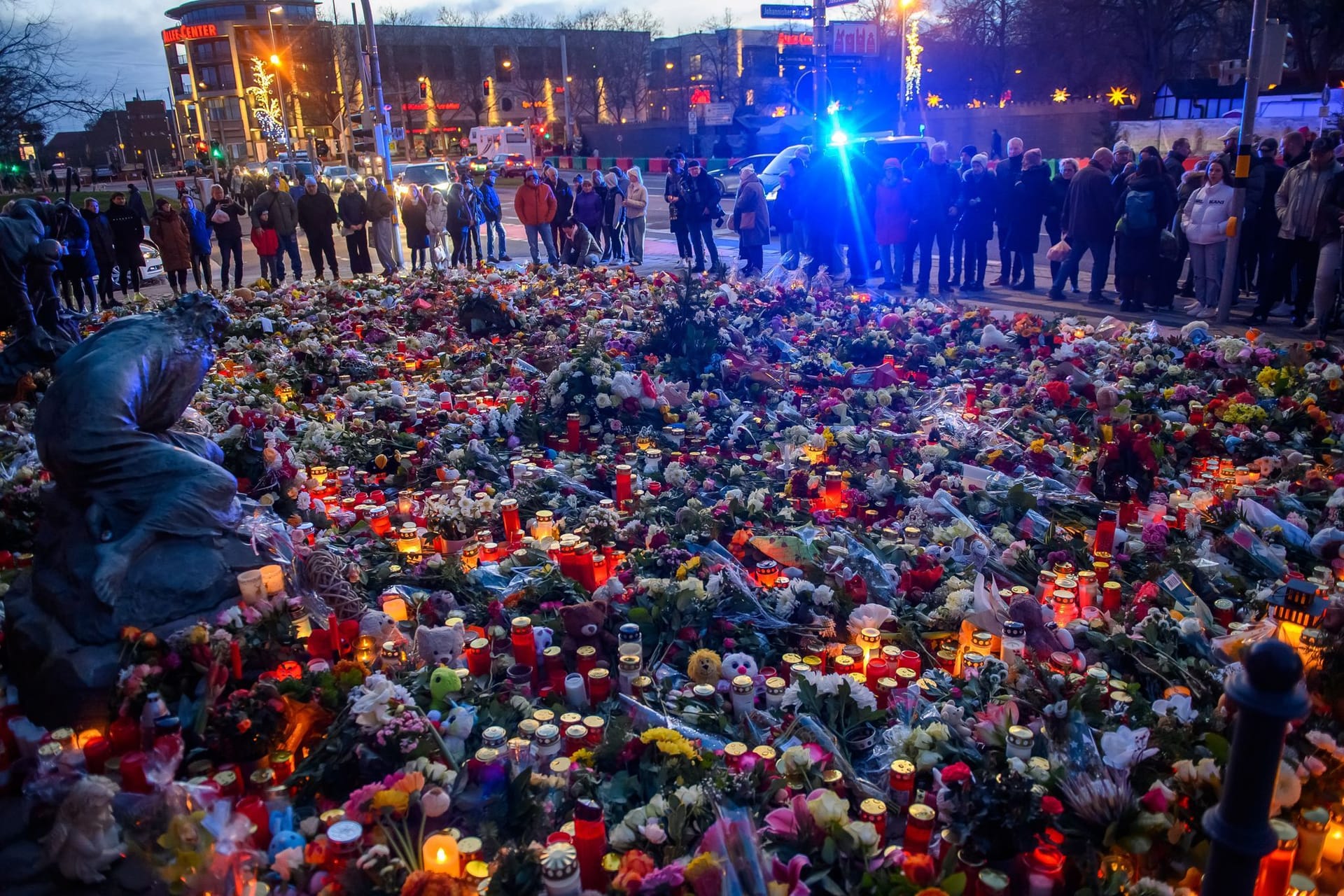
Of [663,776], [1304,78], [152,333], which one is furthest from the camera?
[1304,78]

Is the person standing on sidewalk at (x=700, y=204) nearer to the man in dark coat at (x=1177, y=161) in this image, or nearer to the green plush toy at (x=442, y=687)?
the man in dark coat at (x=1177, y=161)

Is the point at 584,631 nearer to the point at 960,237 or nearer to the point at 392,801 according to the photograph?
the point at 392,801

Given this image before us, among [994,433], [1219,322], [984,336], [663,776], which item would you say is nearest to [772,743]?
[663,776]

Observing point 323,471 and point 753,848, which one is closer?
point 753,848

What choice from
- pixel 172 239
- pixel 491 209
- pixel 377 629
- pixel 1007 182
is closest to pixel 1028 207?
pixel 1007 182

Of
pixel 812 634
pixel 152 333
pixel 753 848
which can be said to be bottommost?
pixel 812 634

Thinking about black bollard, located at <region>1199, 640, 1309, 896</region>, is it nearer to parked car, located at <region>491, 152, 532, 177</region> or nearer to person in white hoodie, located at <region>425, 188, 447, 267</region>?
person in white hoodie, located at <region>425, 188, 447, 267</region>

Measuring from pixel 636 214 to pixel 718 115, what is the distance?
32679 mm

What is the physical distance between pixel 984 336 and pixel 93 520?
7.69 m

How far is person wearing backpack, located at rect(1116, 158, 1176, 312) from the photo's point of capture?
10891mm

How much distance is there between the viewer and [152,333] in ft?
15.4

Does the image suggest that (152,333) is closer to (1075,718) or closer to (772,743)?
(772,743)

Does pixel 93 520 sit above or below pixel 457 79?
below

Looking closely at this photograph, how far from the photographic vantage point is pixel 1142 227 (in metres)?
10.9
